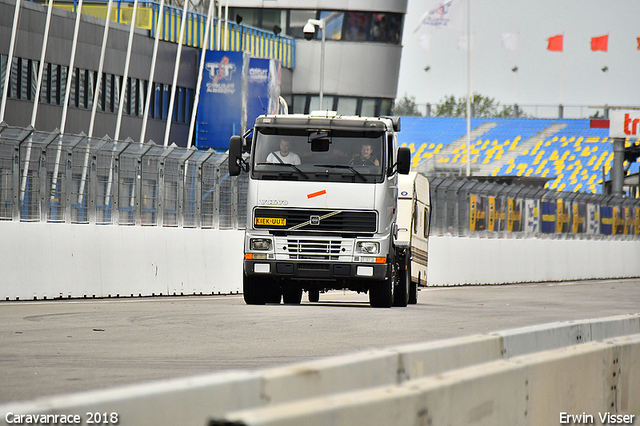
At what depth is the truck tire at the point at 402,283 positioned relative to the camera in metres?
18.9

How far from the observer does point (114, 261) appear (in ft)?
62.8

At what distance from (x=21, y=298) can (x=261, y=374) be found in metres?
14.1

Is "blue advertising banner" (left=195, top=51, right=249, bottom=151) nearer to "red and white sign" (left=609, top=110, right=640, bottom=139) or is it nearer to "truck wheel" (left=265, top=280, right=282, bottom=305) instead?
"red and white sign" (left=609, top=110, right=640, bottom=139)

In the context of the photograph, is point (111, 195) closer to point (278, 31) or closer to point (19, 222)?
point (19, 222)

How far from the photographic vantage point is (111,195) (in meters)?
19.8

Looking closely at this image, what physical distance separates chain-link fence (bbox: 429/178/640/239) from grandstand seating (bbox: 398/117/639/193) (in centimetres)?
4580

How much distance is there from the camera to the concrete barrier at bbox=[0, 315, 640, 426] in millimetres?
3119

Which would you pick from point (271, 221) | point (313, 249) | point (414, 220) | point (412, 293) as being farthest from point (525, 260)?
point (271, 221)

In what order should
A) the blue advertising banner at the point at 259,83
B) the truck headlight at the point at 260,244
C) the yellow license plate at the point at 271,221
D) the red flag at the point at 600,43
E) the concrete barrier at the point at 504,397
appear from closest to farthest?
the concrete barrier at the point at 504,397 < the yellow license plate at the point at 271,221 < the truck headlight at the point at 260,244 < the blue advertising banner at the point at 259,83 < the red flag at the point at 600,43

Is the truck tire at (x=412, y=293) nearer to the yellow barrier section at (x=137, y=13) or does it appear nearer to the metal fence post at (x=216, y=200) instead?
the metal fence post at (x=216, y=200)

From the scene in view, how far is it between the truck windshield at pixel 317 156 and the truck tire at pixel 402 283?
2.59m

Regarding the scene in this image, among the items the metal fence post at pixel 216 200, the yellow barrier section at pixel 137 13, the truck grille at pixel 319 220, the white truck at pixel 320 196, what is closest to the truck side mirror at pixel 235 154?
the white truck at pixel 320 196

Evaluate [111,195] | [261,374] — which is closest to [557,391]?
[261,374]

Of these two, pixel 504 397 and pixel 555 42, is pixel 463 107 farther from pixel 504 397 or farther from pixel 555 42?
pixel 504 397
